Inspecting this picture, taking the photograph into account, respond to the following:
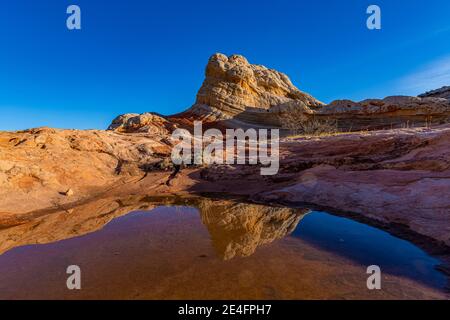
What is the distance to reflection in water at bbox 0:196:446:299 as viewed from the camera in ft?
10.6

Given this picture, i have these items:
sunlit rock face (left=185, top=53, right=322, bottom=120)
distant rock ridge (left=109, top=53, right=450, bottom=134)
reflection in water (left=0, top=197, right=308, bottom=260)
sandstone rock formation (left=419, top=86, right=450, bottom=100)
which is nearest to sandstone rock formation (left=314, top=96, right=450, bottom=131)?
distant rock ridge (left=109, top=53, right=450, bottom=134)

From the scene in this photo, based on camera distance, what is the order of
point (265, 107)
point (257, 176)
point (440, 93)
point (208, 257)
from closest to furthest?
point (208, 257) → point (257, 176) → point (265, 107) → point (440, 93)

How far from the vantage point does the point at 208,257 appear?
422 centimetres

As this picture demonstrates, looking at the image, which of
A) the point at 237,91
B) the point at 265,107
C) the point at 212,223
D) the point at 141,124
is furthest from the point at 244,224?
the point at 237,91

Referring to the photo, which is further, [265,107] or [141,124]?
[265,107]

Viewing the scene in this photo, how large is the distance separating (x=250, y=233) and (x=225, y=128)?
28.1 meters

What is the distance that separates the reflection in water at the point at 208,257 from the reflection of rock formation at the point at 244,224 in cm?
2

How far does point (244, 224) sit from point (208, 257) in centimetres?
195

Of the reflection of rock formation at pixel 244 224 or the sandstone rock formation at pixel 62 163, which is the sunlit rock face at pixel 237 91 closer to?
the sandstone rock formation at pixel 62 163

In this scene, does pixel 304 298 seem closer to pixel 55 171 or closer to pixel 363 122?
pixel 55 171

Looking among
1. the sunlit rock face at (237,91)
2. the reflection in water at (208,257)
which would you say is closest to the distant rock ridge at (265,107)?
the sunlit rock face at (237,91)

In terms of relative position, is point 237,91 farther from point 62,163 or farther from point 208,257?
point 208,257

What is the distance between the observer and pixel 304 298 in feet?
9.91
